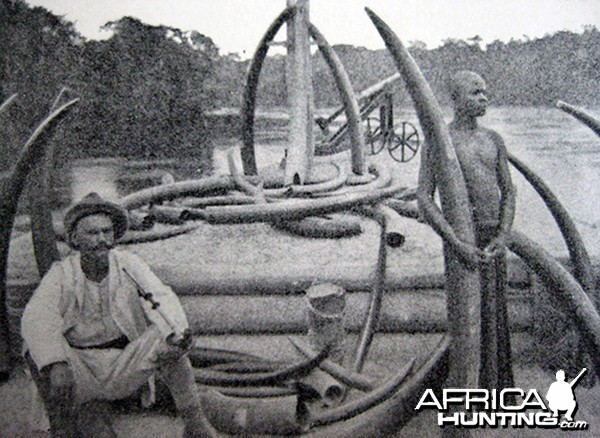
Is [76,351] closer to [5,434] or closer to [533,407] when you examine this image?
[5,434]

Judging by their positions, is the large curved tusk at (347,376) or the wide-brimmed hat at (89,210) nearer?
the wide-brimmed hat at (89,210)

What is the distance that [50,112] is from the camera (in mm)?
2869

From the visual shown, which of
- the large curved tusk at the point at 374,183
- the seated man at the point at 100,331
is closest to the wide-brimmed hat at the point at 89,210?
the seated man at the point at 100,331

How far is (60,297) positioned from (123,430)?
0.74 m

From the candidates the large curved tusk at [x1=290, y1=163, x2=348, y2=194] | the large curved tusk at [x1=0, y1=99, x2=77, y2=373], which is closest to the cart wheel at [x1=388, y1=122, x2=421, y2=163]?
the large curved tusk at [x1=290, y1=163, x2=348, y2=194]

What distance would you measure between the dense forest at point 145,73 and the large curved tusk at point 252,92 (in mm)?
219

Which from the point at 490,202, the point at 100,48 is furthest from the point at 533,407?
the point at 100,48

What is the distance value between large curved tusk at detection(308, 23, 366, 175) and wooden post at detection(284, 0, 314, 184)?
0.09 m

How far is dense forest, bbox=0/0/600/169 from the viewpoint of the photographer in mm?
2951

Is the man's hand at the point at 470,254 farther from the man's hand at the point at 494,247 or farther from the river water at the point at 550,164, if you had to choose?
the river water at the point at 550,164

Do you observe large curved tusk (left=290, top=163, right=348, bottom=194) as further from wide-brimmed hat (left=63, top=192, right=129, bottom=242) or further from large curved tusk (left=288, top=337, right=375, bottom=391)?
wide-brimmed hat (left=63, top=192, right=129, bottom=242)

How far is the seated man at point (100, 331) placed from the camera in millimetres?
2260

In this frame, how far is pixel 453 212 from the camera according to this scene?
7.63ft

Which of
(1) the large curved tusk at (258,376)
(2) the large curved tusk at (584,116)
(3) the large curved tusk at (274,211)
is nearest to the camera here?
(1) the large curved tusk at (258,376)
